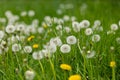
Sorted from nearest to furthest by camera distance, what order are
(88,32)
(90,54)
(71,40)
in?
(90,54) < (71,40) < (88,32)

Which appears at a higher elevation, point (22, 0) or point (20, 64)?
point (22, 0)

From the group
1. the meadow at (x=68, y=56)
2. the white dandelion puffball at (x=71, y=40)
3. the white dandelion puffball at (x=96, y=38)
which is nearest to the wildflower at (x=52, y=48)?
the meadow at (x=68, y=56)

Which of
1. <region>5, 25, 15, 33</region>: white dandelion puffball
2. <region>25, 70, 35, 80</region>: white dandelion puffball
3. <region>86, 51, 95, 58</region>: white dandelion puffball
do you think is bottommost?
<region>25, 70, 35, 80</region>: white dandelion puffball

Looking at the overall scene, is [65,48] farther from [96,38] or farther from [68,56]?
[96,38]

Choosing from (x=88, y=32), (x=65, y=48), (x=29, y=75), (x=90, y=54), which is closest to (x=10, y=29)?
(x=88, y=32)

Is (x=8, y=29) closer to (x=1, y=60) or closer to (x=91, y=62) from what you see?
(x=1, y=60)

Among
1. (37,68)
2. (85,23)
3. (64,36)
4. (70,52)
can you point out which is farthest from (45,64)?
(85,23)

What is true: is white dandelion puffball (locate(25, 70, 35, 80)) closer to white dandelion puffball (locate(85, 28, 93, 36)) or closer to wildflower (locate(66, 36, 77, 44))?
wildflower (locate(66, 36, 77, 44))

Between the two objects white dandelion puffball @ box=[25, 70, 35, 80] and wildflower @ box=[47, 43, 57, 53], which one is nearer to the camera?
white dandelion puffball @ box=[25, 70, 35, 80]

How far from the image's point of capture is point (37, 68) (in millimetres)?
2910

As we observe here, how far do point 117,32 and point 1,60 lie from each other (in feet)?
3.57

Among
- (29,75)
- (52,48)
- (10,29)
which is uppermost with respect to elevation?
(10,29)

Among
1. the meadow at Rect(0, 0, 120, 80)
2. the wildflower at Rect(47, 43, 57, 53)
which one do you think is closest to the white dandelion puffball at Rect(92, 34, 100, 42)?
the meadow at Rect(0, 0, 120, 80)

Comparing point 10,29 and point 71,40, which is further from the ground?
point 10,29
